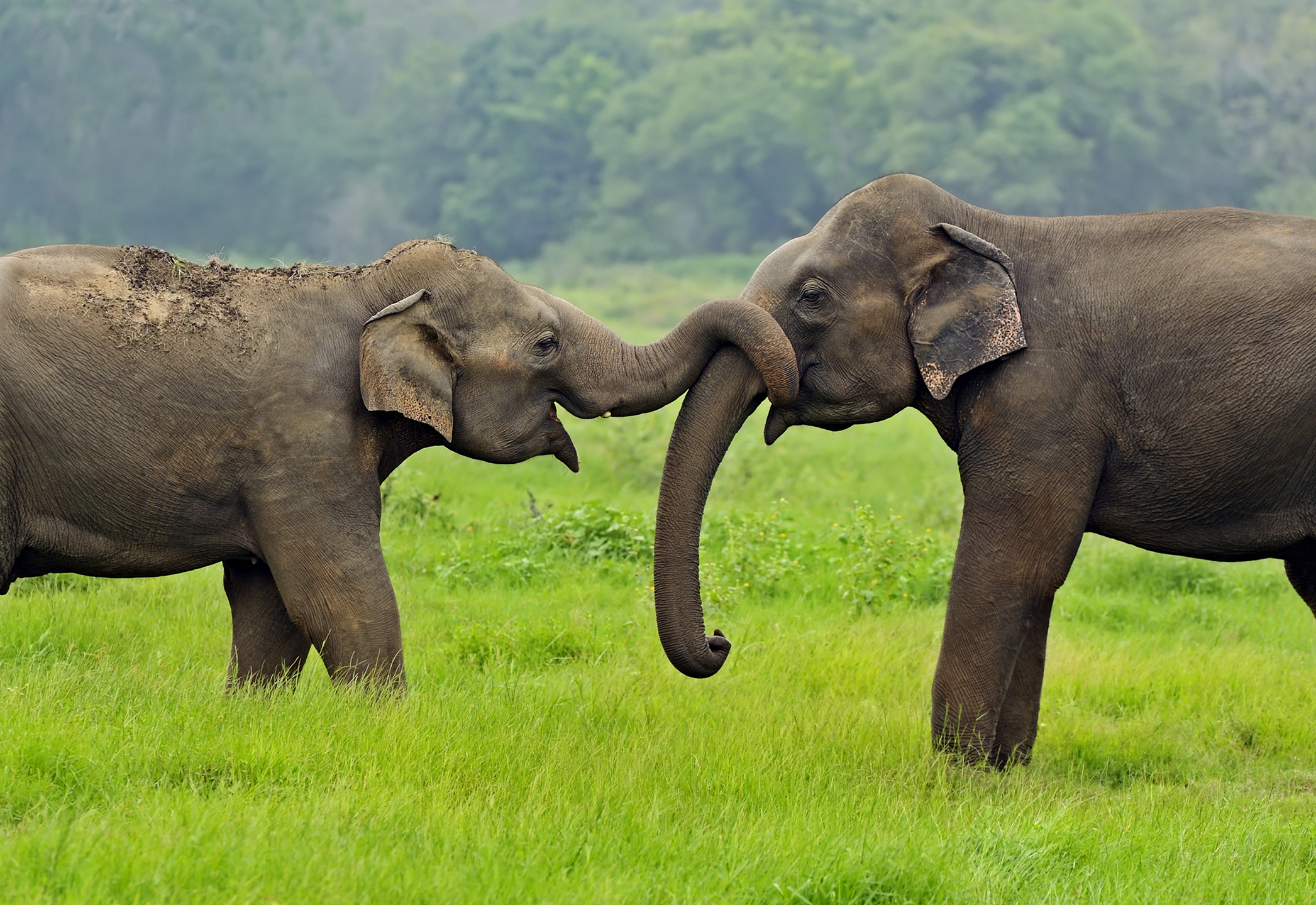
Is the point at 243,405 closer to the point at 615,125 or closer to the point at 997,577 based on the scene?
the point at 997,577

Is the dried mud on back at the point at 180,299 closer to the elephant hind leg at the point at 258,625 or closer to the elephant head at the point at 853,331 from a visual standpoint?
the elephant hind leg at the point at 258,625

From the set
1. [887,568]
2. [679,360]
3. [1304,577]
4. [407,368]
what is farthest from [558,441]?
[887,568]

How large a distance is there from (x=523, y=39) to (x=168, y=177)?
15943mm

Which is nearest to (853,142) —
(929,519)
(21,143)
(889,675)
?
(21,143)

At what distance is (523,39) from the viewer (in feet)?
205

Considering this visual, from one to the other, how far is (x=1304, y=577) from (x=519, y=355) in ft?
10.1

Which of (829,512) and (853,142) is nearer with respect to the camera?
(829,512)

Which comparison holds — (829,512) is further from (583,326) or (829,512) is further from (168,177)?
(168,177)

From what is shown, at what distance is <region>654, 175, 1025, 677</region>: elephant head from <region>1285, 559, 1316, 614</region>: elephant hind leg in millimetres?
1509

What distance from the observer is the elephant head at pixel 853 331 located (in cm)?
506

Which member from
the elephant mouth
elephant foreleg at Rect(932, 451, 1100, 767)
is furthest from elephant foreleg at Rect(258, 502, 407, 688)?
elephant foreleg at Rect(932, 451, 1100, 767)

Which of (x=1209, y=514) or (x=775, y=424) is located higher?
(x=775, y=424)

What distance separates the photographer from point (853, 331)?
17.2 ft

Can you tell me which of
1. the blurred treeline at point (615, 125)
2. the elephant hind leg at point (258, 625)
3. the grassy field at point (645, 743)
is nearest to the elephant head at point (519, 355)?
the elephant hind leg at point (258, 625)
